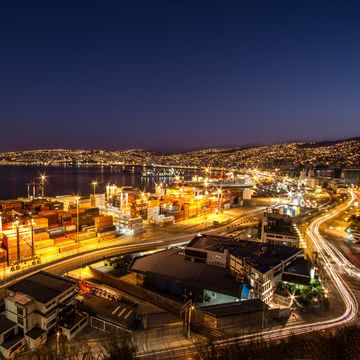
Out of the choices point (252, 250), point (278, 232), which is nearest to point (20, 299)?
point (252, 250)

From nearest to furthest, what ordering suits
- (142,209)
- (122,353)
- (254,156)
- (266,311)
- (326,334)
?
(122,353) → (326,334) → (266,311) → (142,209) → (254,156)

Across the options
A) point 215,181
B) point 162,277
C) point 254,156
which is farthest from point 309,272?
point 254,156

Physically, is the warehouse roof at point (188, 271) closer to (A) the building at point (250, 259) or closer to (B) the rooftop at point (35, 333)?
(A) the building at point (250, 259)

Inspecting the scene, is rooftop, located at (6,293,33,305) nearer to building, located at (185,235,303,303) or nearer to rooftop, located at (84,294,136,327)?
rooftop, located at (84,294,136,327)

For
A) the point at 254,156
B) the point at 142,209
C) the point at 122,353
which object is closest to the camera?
the point at 122,353

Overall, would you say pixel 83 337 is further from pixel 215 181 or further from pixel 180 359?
pixel 215 181

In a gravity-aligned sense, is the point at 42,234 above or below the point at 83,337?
above
